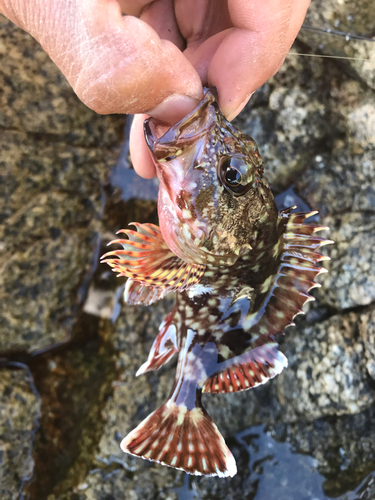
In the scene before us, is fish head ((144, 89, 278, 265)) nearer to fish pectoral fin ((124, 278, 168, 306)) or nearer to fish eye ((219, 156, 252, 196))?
fish eye ((219, 156, 252, 196))

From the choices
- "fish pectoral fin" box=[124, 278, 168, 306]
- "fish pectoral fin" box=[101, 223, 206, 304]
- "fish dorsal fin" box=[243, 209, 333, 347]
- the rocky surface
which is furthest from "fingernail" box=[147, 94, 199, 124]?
the rocky surface

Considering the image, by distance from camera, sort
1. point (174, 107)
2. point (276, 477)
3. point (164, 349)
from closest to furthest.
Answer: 1. point (174, 107)
2. point (164, 349)
3. point (276, 477)

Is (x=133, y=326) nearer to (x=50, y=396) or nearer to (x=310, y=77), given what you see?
(x=50, y=396)

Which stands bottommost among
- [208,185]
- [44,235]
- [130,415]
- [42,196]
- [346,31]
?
[130,415]

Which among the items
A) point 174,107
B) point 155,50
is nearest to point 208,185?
point 174,107

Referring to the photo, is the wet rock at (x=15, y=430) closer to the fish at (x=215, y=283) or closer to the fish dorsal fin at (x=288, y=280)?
the fish at (x=215, y=283)

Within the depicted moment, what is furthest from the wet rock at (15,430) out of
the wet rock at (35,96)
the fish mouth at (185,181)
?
the wet rock at (35,96)

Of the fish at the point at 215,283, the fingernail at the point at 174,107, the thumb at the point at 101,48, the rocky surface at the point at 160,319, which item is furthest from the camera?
the rocky surface at the point at 160,319

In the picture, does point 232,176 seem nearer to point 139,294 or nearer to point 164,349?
point 139,294
